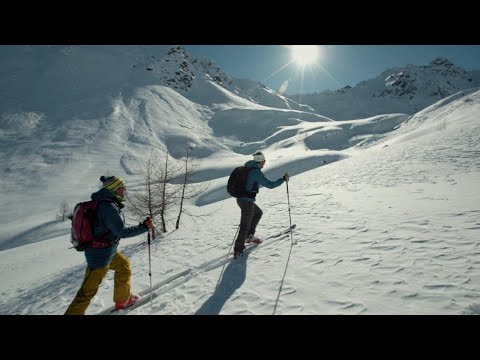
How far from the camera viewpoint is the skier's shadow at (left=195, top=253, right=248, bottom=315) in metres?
5.03

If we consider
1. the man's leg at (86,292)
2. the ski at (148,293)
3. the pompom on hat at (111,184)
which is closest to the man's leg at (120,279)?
the ski at (148,293)

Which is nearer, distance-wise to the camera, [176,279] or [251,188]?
[176,279]

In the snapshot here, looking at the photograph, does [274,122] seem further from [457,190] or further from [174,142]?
[457,190]

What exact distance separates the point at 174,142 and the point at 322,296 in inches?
4301

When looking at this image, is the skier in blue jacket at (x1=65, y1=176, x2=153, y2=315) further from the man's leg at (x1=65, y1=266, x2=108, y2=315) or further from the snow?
the snow

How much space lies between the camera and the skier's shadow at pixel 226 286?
198 inches

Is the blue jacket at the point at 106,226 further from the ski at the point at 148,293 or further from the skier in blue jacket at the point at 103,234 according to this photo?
the ski at the point at 148,293

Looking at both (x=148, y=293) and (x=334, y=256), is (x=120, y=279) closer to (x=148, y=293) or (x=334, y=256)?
(x=148, y=293)

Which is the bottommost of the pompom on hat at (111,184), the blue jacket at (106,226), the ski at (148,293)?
the ski at (148,293)

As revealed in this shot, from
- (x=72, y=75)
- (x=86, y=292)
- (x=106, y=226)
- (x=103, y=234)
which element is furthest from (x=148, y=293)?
(x=72, y=75)

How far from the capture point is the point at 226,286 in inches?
229

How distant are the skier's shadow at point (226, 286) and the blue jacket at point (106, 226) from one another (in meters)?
1.91

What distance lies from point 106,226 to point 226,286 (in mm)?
2728
